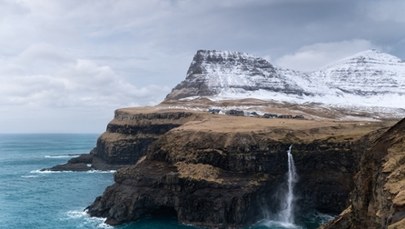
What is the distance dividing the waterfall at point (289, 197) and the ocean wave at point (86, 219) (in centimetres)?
3038

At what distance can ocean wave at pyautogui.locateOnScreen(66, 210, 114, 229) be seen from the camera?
7544 cm

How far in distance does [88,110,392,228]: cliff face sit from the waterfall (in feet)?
3.75

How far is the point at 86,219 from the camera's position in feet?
262

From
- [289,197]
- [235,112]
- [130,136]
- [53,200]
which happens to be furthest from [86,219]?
[235,112]

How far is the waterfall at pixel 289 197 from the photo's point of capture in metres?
79.8

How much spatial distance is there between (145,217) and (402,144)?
6323 centimetres

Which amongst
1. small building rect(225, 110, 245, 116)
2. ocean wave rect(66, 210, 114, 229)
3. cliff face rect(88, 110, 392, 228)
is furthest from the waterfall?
small building rect(225, 110, 245, 116)

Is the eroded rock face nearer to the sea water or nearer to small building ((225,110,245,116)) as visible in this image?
the sea water

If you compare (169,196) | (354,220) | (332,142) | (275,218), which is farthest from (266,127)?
(354,220)

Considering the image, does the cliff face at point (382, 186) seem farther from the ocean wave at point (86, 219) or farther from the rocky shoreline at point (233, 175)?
the ocean wave at point (86, 219)

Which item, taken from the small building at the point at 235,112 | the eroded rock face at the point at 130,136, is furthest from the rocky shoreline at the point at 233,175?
the small building at the point at 235,112

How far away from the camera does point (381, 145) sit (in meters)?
24.5

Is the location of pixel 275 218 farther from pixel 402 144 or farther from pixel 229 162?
pixel 402 144

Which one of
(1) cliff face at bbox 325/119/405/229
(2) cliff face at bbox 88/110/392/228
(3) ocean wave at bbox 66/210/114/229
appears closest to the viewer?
(1) cliff face at bbox 325/119/405/229
